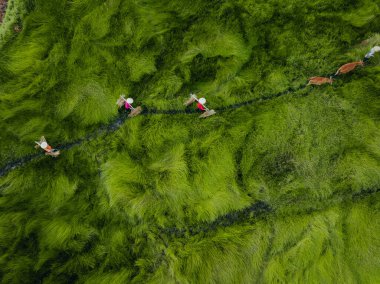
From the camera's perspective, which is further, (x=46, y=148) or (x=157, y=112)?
(x=157, y=112)

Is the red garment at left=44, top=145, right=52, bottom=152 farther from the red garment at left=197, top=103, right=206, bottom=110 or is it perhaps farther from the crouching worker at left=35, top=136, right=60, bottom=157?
the red garment at left=197, top=103, right=206, bottom=110

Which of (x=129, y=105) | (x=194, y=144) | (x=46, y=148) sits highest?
(x=129, y=105)

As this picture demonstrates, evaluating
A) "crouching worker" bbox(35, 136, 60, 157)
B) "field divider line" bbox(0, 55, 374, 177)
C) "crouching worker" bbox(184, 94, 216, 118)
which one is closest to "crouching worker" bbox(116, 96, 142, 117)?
"field divider line" bbox(0, 55, 374, 177)

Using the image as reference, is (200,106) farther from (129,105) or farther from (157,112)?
(129,105)

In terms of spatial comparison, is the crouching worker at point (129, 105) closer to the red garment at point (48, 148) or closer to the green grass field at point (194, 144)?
the green grass field at point (194, 144)

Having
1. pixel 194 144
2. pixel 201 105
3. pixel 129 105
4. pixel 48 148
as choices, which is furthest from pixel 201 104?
pixel 48 148

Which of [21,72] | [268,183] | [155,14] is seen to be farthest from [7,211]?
[268,183]
